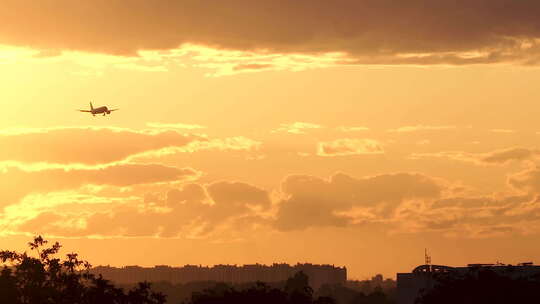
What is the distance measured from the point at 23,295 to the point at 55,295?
3.15 metres

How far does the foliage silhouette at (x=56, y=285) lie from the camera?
12719 centimetres

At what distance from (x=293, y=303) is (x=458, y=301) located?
1992 cm

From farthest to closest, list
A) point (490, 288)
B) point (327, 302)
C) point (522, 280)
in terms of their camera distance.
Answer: point (522, 280) → point (490, 288) → point (327, 302)

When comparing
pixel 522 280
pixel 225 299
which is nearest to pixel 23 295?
pixel 225 299

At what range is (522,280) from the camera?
545 feet

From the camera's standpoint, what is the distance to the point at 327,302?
144375mm

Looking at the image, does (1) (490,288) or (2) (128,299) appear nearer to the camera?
(2) (128,299)

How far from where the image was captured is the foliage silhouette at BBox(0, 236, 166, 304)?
12719 cm

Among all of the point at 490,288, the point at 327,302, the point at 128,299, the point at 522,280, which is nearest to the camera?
the point at 128,299

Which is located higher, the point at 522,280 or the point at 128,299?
the point at 522,280

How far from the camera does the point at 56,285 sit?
432ft

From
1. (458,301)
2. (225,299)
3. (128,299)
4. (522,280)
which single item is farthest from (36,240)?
(522,280)

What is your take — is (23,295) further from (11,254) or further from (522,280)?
(522,280)

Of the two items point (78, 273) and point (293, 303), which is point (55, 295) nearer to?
point (78, 273)
